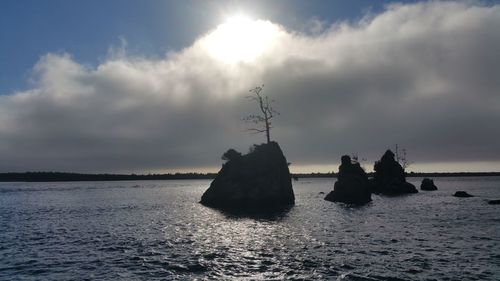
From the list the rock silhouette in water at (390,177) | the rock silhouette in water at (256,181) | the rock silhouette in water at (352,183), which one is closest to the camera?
the rock silhouette in water at (256,181)

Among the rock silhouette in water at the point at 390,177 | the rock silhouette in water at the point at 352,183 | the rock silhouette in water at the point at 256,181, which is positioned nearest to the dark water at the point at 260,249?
the rock silhouette in water at the point at 256,181

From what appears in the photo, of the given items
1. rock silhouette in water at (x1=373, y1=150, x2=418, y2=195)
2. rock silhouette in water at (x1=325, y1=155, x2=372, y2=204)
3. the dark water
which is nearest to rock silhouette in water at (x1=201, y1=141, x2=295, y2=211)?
rock silhouette in water at (x1=325, y1=155, x2=372, y2=204)

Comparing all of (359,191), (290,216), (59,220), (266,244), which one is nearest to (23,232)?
(59,220)

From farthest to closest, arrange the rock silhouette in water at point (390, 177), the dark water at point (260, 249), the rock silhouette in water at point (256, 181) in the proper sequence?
the rock silhouette in water at point (390, 177)
the rock silhouette in water at point (256, 181)
the dark water at point (260, 249)

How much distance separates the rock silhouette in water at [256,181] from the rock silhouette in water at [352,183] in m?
11.8

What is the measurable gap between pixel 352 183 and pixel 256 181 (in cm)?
2079

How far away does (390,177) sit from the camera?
116312mm

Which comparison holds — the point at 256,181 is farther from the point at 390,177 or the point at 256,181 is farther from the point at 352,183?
the point at 390,177

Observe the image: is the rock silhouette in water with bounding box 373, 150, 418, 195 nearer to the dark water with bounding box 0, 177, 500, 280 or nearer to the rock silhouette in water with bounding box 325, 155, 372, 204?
the rock silhouette in water with bounding box 325, 155, 372, 204

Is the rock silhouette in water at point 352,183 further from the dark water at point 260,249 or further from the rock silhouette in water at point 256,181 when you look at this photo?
the dark water at point 260,249

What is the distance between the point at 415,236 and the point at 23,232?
4058 centimetres

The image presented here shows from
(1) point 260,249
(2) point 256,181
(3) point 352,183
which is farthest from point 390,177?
Answer: (1) point 260,249

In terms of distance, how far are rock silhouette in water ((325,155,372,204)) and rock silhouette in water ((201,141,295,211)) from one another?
38.6 feet

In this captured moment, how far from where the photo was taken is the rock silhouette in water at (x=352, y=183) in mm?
77938
